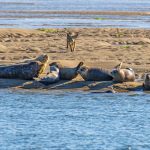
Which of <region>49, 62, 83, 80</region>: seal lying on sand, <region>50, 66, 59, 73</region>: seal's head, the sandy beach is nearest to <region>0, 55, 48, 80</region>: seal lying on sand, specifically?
<region>50, 66, 59, 73</region>: seal's head

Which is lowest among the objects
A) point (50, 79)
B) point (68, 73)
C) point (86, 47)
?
point (86, 47)

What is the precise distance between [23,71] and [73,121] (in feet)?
13.2

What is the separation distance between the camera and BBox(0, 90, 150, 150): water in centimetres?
1153

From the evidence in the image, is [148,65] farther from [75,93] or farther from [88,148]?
[88,148]

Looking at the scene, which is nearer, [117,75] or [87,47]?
[117,75]

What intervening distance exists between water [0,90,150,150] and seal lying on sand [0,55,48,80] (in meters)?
0.77

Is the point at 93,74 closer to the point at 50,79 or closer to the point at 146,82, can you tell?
the point at 50,79

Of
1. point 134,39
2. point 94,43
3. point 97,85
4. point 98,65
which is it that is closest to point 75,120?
point 97,85

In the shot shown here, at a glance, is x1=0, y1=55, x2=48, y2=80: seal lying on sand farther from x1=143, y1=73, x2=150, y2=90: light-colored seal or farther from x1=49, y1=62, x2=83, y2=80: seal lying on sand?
x1=143, y1=73, x2=150, y2=90: light-colored seal

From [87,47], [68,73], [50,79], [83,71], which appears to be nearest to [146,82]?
[83,71]

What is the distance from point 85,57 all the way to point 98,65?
8.34 feet

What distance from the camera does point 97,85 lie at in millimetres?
16516

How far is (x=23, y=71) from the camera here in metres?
16.8

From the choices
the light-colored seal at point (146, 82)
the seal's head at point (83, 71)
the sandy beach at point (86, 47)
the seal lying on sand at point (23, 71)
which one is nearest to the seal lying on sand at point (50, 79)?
the seal lying on sand at point (23, 71)
